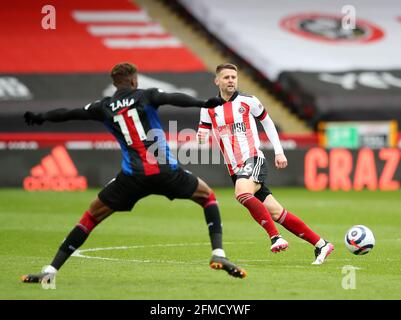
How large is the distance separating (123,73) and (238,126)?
7.59ft

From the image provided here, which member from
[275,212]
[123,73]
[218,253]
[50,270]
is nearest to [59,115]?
[123,73]

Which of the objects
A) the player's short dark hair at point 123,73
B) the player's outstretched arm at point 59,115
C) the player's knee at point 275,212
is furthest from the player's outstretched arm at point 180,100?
the player's knee at point 275,212

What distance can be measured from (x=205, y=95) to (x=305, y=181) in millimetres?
5097

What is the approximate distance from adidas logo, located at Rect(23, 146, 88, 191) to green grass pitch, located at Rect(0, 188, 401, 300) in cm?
237

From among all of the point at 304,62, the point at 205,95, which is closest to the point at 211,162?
the point at 205,95

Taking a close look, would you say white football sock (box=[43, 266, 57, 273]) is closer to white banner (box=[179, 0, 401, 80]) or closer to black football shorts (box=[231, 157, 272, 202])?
black football shorts (box=[231, 157, 272, 202])

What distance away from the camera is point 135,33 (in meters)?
30.6

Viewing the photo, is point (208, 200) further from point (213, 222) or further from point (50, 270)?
point (50, 270)

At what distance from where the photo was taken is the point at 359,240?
1068 centimetres

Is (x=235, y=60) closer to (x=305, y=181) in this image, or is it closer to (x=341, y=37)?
(x=341, y=37)

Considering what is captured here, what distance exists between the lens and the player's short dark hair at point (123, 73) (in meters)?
8.83

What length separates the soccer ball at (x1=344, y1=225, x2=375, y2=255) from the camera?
10.7 meters

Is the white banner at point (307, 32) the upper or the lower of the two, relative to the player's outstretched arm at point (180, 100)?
upper

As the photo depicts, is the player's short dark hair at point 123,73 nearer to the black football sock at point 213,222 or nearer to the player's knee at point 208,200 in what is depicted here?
the player's knee at point 208,200
